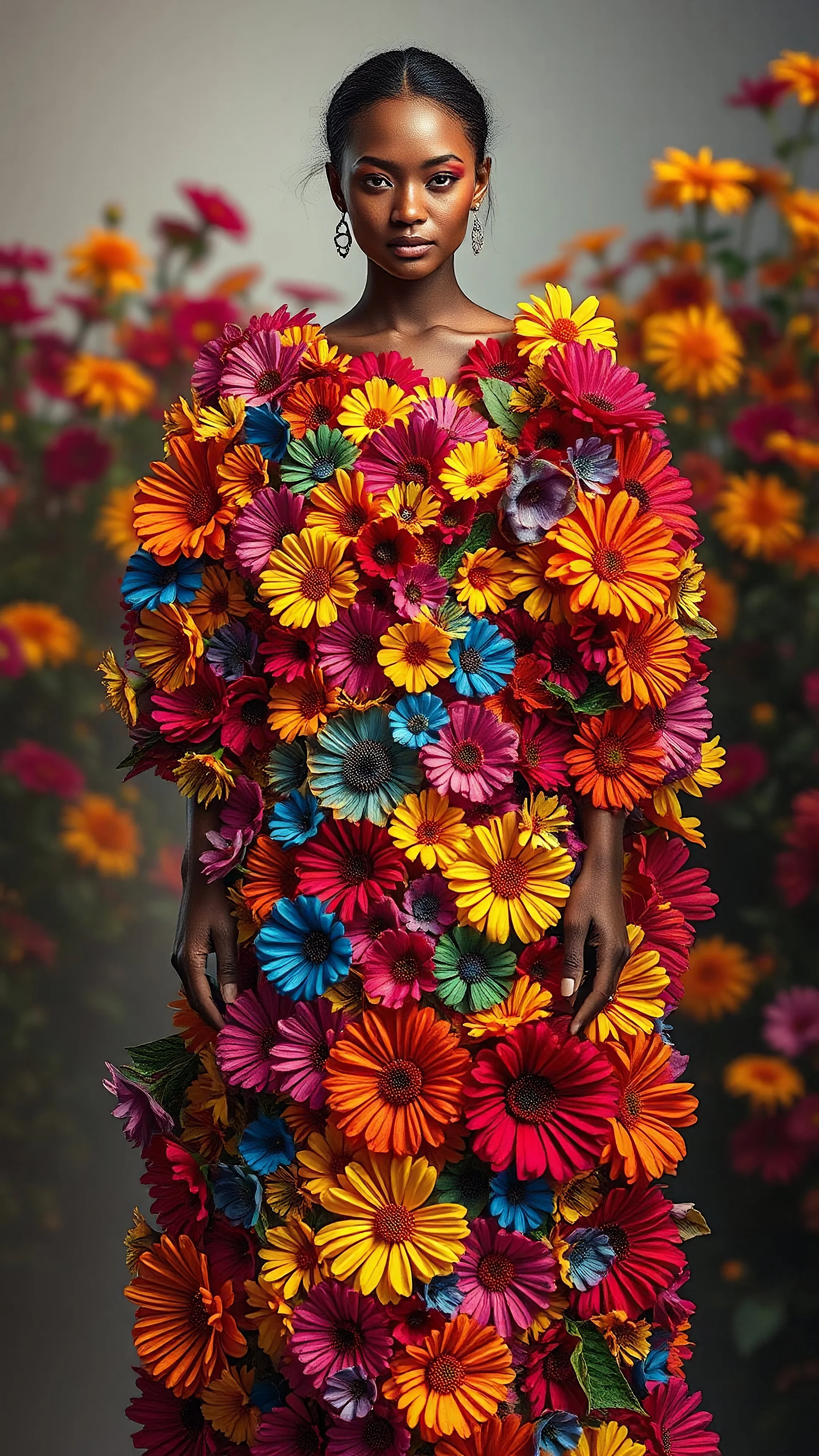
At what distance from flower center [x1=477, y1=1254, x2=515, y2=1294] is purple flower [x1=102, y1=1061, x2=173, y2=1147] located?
31 centimetres

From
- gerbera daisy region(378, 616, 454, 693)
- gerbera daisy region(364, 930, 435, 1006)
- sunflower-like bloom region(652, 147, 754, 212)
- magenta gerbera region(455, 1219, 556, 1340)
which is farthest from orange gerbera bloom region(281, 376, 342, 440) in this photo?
sunflower-like bloom region(652, 147, 754, 212)

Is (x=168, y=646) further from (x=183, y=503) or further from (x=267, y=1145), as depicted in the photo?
(x=267, y=1145)

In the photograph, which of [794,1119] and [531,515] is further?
[794,1119]

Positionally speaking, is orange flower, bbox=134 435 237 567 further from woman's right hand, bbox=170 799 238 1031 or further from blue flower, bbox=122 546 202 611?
woman's right hand, bbox=170 799 238 1031

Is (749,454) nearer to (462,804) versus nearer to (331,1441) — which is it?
(462,804)

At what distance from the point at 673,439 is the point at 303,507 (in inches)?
38.0

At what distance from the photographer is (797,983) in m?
2.12

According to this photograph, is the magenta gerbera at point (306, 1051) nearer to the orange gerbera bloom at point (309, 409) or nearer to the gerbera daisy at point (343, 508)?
the gerbera daisy at point (343, 508)

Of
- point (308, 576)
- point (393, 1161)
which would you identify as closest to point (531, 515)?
point (308, 576)

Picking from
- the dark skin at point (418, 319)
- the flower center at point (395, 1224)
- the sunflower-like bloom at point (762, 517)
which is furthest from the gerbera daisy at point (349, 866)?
the sunflower-like bloom at point (762, 517)

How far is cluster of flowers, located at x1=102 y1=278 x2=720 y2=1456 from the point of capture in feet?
4.02

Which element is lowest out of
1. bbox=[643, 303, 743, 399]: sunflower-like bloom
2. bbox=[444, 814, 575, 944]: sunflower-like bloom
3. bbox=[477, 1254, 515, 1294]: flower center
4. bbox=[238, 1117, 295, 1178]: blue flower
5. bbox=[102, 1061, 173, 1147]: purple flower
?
bbox=[477, 1254, 515, 1294]: flower center

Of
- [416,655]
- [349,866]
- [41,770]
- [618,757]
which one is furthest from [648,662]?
[41,770]

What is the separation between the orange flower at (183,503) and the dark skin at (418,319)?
16 cm
